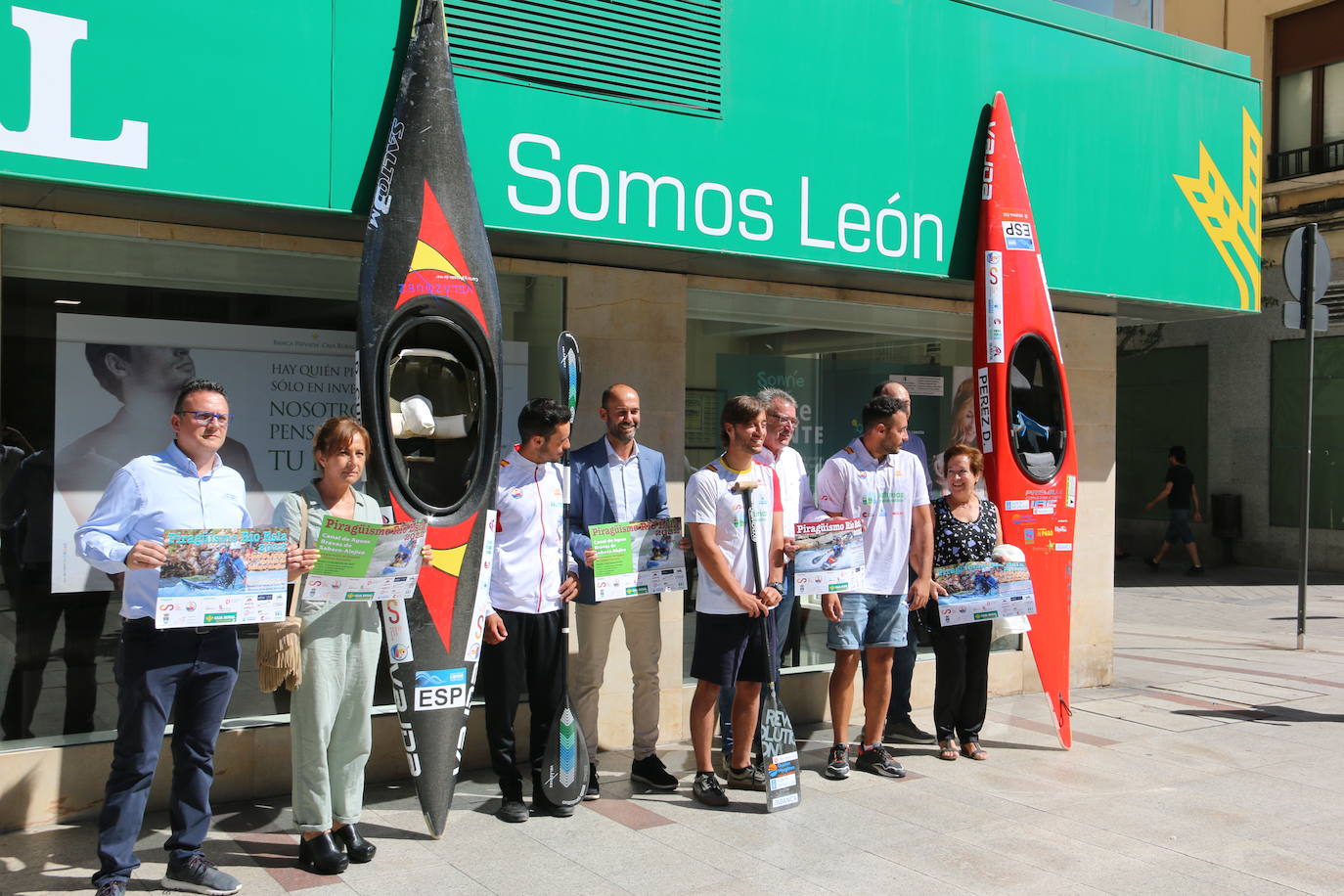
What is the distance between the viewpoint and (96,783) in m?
5.21

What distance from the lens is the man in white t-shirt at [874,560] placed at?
6137 mm

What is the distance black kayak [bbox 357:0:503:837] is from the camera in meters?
5.06

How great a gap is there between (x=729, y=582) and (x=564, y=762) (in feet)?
3.65

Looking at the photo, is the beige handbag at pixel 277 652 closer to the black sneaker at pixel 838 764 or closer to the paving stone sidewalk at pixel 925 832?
the paving stone sidewalk at pixel 925 832

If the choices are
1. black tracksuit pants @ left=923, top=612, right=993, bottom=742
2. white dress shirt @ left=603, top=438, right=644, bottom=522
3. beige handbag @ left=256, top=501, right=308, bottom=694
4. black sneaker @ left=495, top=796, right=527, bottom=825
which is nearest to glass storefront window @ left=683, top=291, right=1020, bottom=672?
black tracksuit pants @ left=923, top=612, right=993, bottom=742

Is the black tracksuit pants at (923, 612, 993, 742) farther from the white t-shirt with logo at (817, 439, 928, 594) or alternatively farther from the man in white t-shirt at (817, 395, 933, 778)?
the white t-shirt with logo at (817, 439, 928, 594)

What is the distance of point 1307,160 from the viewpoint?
694 inches

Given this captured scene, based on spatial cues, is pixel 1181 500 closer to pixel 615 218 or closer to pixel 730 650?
pixel 730 650

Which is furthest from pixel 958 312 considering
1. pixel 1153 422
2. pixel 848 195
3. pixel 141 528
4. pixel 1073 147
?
pixel 1153 422

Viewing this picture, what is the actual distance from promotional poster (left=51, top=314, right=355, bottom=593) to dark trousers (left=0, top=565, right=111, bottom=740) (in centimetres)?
8

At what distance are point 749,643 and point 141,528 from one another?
8.97 feet

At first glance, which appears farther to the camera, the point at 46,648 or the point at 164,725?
the point at 46,648

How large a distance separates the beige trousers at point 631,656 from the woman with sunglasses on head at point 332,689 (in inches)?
51.9

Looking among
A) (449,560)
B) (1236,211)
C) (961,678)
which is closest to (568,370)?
(449,560)
